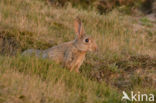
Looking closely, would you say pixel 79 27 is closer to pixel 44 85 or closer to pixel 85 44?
pixel 85 44

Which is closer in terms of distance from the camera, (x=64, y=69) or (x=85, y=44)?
(x=64, y=69)

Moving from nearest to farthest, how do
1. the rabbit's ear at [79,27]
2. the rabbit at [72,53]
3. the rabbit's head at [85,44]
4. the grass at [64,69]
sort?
the grass at [64,69] → the rabbit at [72,53] → the rabbit's head at [85,44] → the rabbit's ear at [79,27]

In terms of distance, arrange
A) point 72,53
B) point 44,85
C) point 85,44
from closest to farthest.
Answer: point 44,85, point 72,53, point 85,44

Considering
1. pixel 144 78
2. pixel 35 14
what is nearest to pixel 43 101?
pixel 144 78

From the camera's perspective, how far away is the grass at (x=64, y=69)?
683 centimetres

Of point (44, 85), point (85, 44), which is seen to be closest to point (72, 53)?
point (85, 44)

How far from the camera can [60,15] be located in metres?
13.2

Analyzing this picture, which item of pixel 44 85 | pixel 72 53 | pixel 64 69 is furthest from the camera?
pixel 72 53

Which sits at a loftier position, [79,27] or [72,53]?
[79,27]

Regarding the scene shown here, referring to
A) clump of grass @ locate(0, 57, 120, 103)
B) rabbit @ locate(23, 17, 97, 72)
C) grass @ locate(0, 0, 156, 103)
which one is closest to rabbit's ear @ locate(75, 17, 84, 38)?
rabbit @ locate(23, 17, 97, 72)

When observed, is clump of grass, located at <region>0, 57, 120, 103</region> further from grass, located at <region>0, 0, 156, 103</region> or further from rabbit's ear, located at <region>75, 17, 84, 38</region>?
rabbit's ear, located at <region>75, 17, 84, 38</region>

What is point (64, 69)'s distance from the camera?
8430 millimetres

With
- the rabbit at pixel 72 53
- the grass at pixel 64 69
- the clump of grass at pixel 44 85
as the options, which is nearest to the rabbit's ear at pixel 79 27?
the rabbit at pixel 72 53

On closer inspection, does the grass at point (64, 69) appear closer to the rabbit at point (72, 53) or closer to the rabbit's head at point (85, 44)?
the rabbit at point (72, 53)
